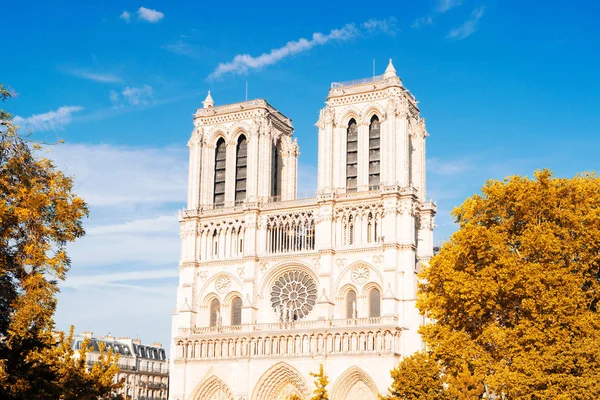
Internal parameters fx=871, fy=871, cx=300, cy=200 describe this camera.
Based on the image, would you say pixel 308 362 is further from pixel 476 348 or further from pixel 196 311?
pixel 476 348

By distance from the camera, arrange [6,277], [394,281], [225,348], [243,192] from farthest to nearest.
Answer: [243,192] < [225,348] < [394,281] < [6,277]

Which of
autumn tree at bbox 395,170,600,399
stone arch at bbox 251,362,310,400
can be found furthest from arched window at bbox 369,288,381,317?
autumn tree at bbox 395,170,600,399

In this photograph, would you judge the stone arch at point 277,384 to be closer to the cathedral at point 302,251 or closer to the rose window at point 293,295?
the cathedral at point 302,251

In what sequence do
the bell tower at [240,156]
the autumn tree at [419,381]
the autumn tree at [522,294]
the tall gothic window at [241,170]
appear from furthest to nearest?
the tall gothic window at [241,170] → the bell tower at [240,156] → the autumn tree at [419,381] → the autumn tree at [522,294]

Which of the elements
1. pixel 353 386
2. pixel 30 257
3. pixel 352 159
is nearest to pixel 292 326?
pixel 353 386

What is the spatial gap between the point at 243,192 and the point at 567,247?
30.7 metres

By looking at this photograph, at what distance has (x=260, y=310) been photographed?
5616cm

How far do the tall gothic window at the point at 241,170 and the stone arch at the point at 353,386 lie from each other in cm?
1450

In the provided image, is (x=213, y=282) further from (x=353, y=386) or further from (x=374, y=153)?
(x=374, y=153)

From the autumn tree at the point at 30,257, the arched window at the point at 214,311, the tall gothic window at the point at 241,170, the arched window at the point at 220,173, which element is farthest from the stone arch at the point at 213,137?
the autumn tree at the point at 30,257

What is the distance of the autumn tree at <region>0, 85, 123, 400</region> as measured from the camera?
66.8 ft

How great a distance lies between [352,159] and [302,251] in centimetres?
677

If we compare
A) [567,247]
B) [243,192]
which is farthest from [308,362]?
[567,247]

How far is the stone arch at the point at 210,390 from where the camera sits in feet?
182
